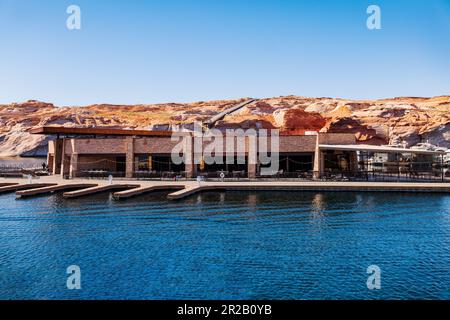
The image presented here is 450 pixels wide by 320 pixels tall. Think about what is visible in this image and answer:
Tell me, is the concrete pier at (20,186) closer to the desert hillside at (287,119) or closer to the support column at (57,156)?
the support column at (57,156)

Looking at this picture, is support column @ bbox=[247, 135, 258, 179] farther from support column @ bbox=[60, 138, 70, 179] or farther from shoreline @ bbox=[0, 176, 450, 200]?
support column @ bbox=[60, 138, 70, 179]

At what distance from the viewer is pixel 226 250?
47.6 feet

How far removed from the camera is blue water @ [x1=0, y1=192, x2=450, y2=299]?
10891 millimetres

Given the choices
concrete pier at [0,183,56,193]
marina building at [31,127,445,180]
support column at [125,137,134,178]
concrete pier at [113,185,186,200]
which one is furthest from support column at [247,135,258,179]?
concrete pier at [0,183,56,193]

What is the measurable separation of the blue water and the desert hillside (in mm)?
53275

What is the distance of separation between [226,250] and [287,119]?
6982 cm

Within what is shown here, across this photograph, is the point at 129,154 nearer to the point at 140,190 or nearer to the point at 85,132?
the point at 85,132

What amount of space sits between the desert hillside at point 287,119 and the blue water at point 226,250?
5327 cm

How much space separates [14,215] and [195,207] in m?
11.1

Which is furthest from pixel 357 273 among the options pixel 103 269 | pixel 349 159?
pixel 349 159

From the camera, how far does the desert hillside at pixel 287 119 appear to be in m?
72.9
